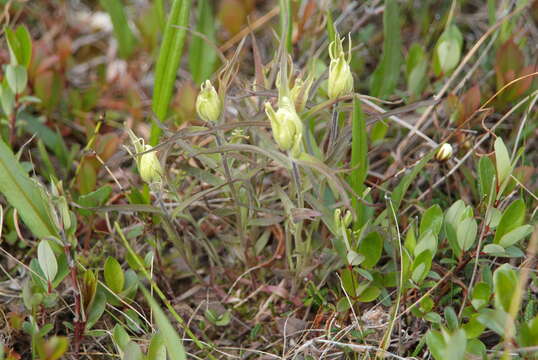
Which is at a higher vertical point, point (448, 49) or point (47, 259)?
point (448, 49)

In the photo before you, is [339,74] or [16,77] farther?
[16,77]

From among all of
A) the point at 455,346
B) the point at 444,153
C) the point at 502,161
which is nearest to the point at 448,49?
the point at 444,153

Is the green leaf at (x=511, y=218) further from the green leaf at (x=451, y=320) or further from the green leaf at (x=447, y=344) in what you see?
the green leaf at (x=447, y=344)

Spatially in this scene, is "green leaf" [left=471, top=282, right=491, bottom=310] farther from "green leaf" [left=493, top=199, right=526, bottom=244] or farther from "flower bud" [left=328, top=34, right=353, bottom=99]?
"flower bud" [left=328, top=34, right=353, bottom=99]

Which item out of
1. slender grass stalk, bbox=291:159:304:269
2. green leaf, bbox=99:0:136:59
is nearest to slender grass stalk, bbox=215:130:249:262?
slender grass stalk, bbox=291:159:304:269

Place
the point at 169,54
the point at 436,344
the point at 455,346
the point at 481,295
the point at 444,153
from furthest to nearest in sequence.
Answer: the point at 169,54, the point at 444,153, the point at 481,295, the point at 436,344, the point at 455,346

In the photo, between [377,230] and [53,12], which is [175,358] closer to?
[377,230]

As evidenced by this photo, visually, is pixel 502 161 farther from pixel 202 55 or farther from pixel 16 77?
pixel 16 77

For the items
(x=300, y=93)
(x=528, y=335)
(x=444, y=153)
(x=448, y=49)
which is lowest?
(x=528, y=335)
